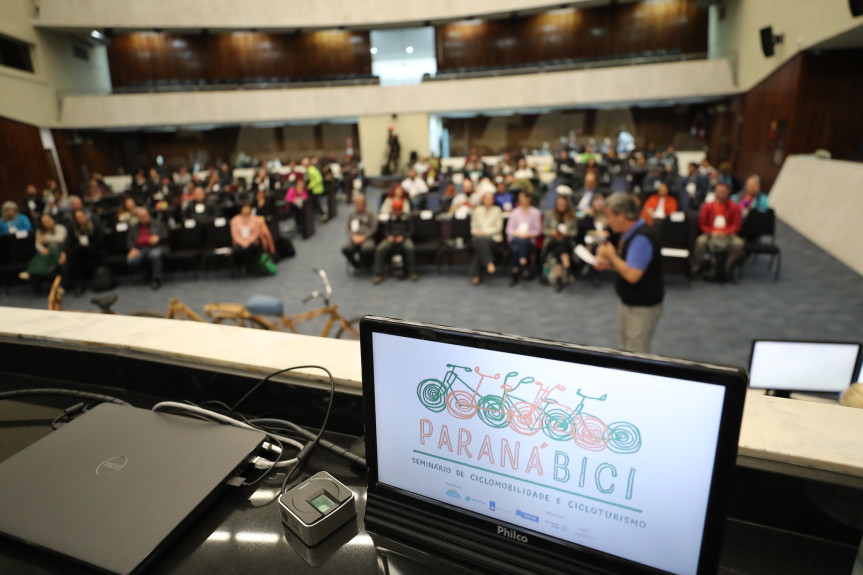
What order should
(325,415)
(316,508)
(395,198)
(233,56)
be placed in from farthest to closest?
(233,56)
(395,198)
(325,415)
(316,508)

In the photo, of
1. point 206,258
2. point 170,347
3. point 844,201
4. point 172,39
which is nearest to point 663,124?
point 844,201

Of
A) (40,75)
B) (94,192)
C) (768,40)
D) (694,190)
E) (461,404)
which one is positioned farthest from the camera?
(40,75)

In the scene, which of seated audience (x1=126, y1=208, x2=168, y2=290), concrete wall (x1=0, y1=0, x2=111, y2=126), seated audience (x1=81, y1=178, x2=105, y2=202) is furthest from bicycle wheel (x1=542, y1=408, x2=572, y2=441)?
concrete wall (x1=0, y1=0, x2=111, y2=126)

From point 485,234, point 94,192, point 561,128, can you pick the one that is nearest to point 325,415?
point 485,234

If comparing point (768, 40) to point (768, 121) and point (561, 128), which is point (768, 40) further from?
point (561, 128)

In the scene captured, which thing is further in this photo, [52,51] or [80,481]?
[52,51]

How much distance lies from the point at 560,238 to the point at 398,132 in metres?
12.9

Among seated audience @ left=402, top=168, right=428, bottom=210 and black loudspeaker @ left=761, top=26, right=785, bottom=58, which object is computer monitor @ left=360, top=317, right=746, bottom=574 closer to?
seated audience @ left=402, top=168, right=428, bottom=210

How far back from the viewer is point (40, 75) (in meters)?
15.6

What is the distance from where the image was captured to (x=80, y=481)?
0.98m

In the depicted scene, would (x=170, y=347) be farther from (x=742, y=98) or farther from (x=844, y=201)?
(x=742, y=98)

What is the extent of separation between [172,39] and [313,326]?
1870cm

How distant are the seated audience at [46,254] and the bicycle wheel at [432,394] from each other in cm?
801

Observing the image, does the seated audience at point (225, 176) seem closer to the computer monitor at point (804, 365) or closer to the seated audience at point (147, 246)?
the seated audience at point (147, 246)
